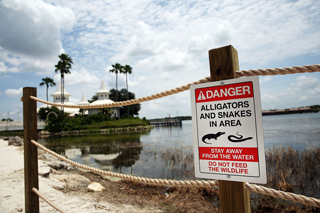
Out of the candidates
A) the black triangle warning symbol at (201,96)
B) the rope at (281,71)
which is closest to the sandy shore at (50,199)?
the black triangle warning symbol at (201,96)

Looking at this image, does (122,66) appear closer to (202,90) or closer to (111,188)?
(111,188)

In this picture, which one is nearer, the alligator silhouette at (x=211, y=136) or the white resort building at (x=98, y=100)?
the alligator silhouette at (x=211, y=136)

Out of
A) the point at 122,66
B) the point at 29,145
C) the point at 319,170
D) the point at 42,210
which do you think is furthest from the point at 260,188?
the point at 122,66

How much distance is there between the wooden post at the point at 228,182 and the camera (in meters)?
1.07

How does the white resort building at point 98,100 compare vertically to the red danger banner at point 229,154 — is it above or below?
above

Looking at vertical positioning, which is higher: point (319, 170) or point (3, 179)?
point (3, 179)

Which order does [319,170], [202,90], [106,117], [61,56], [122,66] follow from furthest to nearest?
[122,66] → [106,117] → [61,56] → [319,170] → [202,90]

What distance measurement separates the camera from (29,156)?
7.95 ft

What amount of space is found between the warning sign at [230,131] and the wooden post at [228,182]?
5 cm

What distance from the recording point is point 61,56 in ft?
132

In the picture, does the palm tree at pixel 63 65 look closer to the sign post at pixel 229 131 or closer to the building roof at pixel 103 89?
the building roof at pixel 103 89

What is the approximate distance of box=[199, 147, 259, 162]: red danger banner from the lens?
105 cm

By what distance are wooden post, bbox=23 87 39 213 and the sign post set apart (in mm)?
2227

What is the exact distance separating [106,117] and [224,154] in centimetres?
4633
